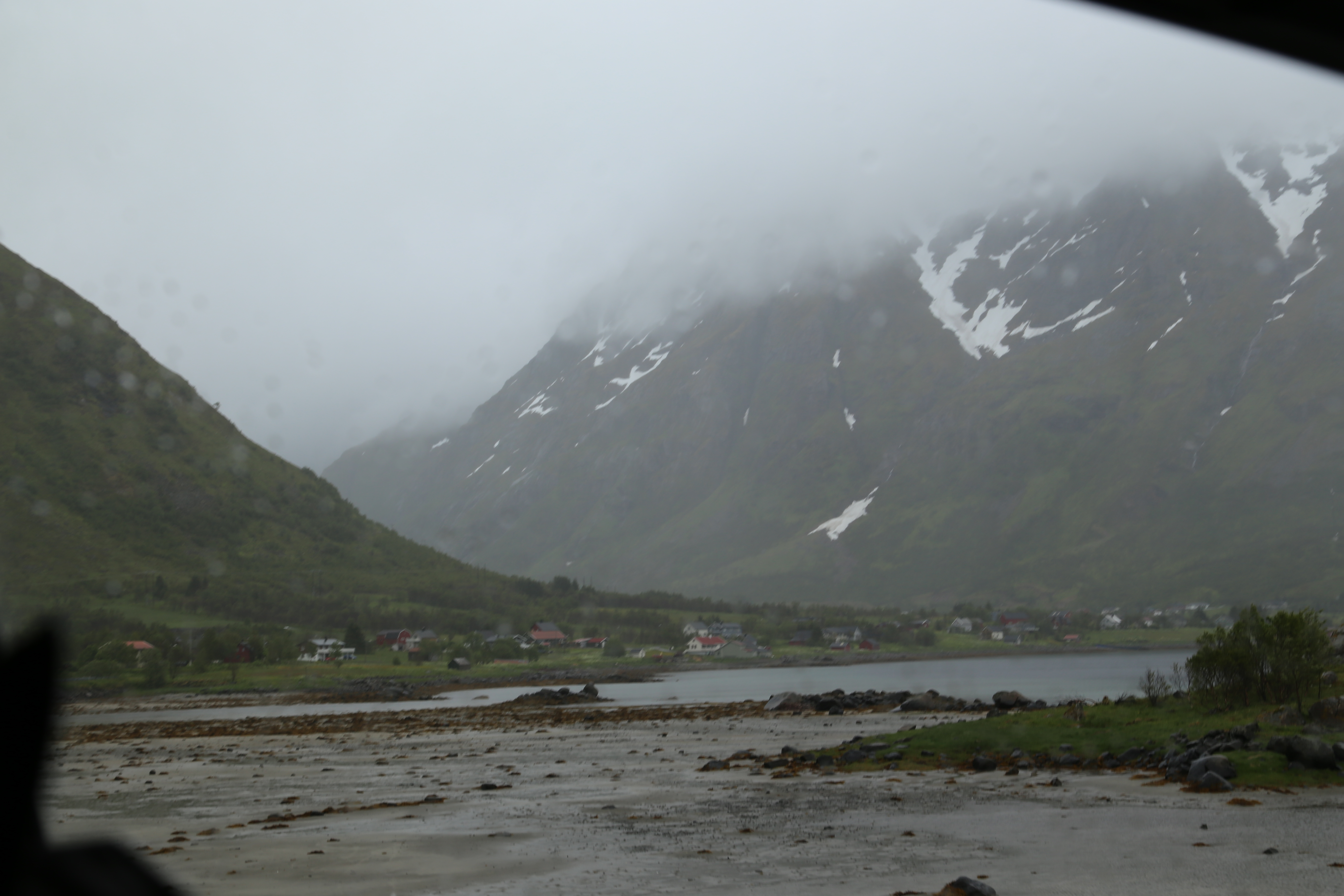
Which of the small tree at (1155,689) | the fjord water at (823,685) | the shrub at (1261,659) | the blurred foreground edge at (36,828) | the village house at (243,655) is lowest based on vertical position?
the fjord water at (823,685)

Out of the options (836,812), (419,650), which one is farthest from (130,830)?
(419,650)

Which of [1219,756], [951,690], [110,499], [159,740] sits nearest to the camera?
[1219,756]

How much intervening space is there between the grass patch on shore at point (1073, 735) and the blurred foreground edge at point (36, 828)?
1355 inches

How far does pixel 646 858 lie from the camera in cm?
2194

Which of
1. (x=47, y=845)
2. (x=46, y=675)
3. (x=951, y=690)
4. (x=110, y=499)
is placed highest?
(x=110, y=499)

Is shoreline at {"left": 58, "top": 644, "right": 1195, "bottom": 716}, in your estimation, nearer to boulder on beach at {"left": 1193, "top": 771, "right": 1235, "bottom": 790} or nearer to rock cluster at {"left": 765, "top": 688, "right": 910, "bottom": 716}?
rock cluster at {"left": 765, "top": 688, "right": 910, "bottom": 716}

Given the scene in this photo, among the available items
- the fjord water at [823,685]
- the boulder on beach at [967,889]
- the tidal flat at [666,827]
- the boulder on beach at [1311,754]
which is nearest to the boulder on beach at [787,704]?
the fjord water at [823,685]

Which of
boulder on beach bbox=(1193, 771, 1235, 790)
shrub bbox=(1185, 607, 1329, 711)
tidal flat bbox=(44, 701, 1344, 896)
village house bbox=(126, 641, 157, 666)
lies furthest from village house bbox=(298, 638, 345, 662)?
boulder on beach bbox=(1193, 771, 1235, 790)

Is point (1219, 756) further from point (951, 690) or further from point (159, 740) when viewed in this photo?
point (951, 690)

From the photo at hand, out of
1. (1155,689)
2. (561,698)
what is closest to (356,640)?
(561,698)

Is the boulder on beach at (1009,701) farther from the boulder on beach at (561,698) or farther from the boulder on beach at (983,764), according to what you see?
the boulder on beach at (561,698)

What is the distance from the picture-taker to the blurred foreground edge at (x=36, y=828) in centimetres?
173

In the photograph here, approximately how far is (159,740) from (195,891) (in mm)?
45930

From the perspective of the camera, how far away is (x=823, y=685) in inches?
4811
